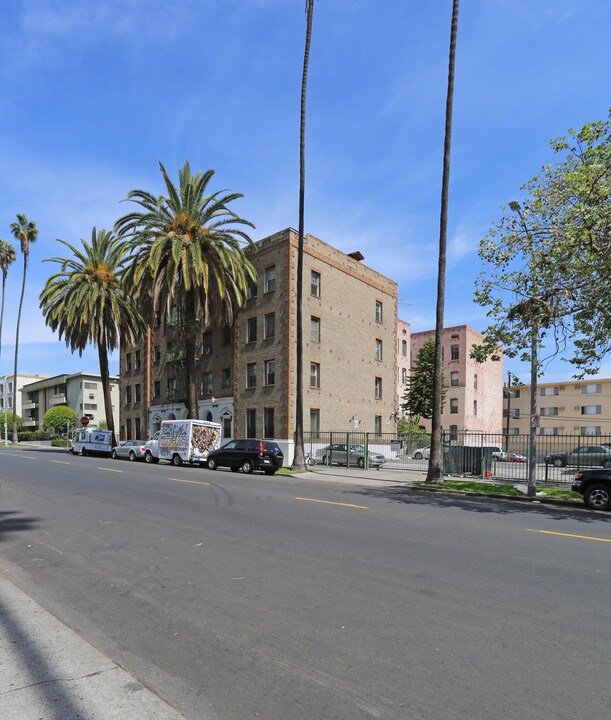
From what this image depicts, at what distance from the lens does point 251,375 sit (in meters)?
35.5

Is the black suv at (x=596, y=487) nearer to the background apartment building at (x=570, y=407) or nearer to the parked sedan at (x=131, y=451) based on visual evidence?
the parked sedan at (x=131, y=451)

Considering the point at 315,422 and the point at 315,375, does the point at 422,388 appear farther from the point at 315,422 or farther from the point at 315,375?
the point at 315,422

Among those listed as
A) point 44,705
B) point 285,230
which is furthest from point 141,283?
point 44,705

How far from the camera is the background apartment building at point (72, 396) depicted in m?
86.2

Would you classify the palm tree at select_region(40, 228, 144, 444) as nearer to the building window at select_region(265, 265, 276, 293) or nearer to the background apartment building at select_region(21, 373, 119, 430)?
the building window at select_region(265, 265, 276, 293)

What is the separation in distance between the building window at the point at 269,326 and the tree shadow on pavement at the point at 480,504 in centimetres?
1760

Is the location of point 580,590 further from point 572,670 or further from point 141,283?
point 141,283

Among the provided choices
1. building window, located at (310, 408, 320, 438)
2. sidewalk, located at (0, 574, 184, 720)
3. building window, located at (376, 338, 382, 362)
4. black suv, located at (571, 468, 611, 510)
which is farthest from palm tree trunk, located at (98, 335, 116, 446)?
sidewalk, located at (0, 574, 184, 720)

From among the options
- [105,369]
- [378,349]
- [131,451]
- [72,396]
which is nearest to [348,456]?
[378,349]

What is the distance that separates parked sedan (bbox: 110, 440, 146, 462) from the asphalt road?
23.4 metres

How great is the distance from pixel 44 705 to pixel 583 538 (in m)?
8.99

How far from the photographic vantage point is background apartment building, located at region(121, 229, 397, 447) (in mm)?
33344

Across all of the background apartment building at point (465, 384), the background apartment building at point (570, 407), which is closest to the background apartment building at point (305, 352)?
the background apartment building at point (465, 384)

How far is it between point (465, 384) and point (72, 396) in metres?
64.4
